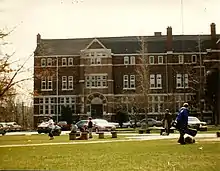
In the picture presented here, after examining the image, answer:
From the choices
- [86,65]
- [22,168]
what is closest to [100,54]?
[86,65]

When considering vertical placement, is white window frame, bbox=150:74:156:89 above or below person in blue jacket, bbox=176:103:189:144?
above

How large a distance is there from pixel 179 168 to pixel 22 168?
4.37 m

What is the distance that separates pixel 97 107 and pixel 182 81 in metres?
14.5

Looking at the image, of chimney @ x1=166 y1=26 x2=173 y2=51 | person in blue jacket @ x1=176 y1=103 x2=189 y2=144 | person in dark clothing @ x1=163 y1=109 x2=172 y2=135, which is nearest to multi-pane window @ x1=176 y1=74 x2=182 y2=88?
chimney @ x1=166 y1=26 x2=173 y2=51

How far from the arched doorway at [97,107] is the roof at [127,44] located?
857 centimetres

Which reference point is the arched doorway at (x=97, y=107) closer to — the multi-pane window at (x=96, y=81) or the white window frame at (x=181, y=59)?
the multi-pane window at (x=96, y=81)

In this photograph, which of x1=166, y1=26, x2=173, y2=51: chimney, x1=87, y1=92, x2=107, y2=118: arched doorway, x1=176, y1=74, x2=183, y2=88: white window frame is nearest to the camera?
x1=87, y1=92, x2=107, y2=118: arched doorway

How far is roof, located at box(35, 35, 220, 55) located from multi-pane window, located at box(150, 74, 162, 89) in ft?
13.4

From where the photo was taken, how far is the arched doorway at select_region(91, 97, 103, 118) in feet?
251

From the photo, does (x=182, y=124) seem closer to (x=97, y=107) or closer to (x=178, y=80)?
(x=97, y=107)

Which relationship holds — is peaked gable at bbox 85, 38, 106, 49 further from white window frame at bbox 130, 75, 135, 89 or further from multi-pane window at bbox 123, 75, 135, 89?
white window frame at bbox 130, 75, 135, 89

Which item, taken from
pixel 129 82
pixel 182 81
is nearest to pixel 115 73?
pixel 129 82

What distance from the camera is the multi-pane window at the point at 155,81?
79.3 m

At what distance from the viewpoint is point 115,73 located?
79.8 metres
